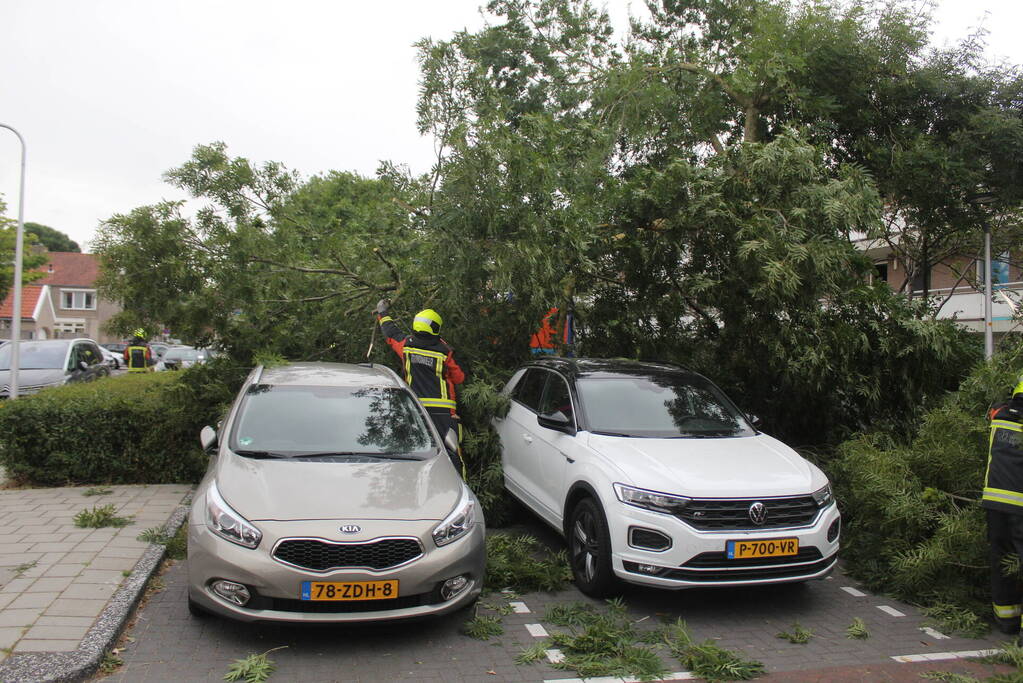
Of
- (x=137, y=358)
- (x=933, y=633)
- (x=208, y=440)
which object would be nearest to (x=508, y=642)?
(x=208, y=440)

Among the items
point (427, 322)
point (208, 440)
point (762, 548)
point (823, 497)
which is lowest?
point (762, 548)

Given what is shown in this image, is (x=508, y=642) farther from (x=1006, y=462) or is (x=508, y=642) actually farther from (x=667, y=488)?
(x=1006, y=462)

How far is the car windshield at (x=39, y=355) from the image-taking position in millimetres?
15664

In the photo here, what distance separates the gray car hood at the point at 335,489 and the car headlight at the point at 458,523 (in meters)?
0.05

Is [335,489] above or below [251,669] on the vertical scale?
above

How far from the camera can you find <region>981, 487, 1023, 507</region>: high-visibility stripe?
4887 mm

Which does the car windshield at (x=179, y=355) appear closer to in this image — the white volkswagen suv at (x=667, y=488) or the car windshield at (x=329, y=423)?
the car windshield at (x=329, y=423)

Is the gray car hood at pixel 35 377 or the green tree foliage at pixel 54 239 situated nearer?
the gray car hood at pixel 35 377

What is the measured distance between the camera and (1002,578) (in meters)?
5.09

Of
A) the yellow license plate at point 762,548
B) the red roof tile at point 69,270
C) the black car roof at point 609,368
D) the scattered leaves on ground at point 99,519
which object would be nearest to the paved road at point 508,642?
the yellow license plate at point 762,548

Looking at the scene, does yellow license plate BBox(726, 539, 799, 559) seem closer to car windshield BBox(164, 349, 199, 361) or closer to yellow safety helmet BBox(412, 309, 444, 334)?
yellow safety helmet BBox(412, 309, 444, 334)

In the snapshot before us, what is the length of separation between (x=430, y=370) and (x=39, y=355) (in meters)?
12.2

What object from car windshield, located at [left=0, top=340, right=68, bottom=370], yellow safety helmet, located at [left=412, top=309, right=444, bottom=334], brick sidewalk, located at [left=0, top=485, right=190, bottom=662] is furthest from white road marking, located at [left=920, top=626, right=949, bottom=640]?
car windshield, located at [left=0, top=340, right=68, bottom=370]

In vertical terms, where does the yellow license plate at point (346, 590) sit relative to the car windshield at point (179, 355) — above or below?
above
